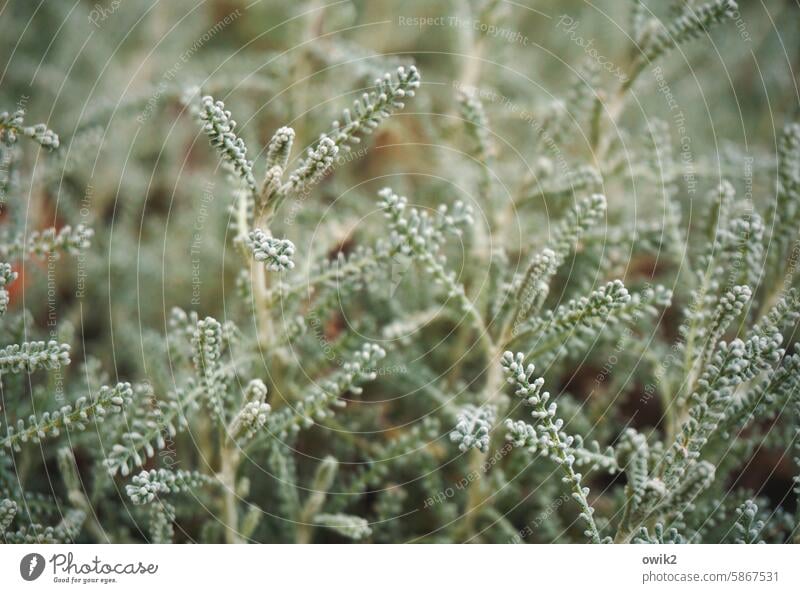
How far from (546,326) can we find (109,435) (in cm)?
47

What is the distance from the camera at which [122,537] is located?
26.8 inches

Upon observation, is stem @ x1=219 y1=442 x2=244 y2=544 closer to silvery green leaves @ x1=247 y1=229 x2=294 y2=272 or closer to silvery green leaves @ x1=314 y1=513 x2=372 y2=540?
silvery green leaves @ x1=314 y1=513 x2=372 y2=540

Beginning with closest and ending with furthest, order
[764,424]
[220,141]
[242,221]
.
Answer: [220,141] < [242,221] < [764,424]

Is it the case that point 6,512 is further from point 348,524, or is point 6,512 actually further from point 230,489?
point 348,524

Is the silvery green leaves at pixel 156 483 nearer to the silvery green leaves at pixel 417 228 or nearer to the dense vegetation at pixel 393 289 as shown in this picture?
the dense vegetation at pixel 393 289

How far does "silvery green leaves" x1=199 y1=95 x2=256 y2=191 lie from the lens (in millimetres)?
491
